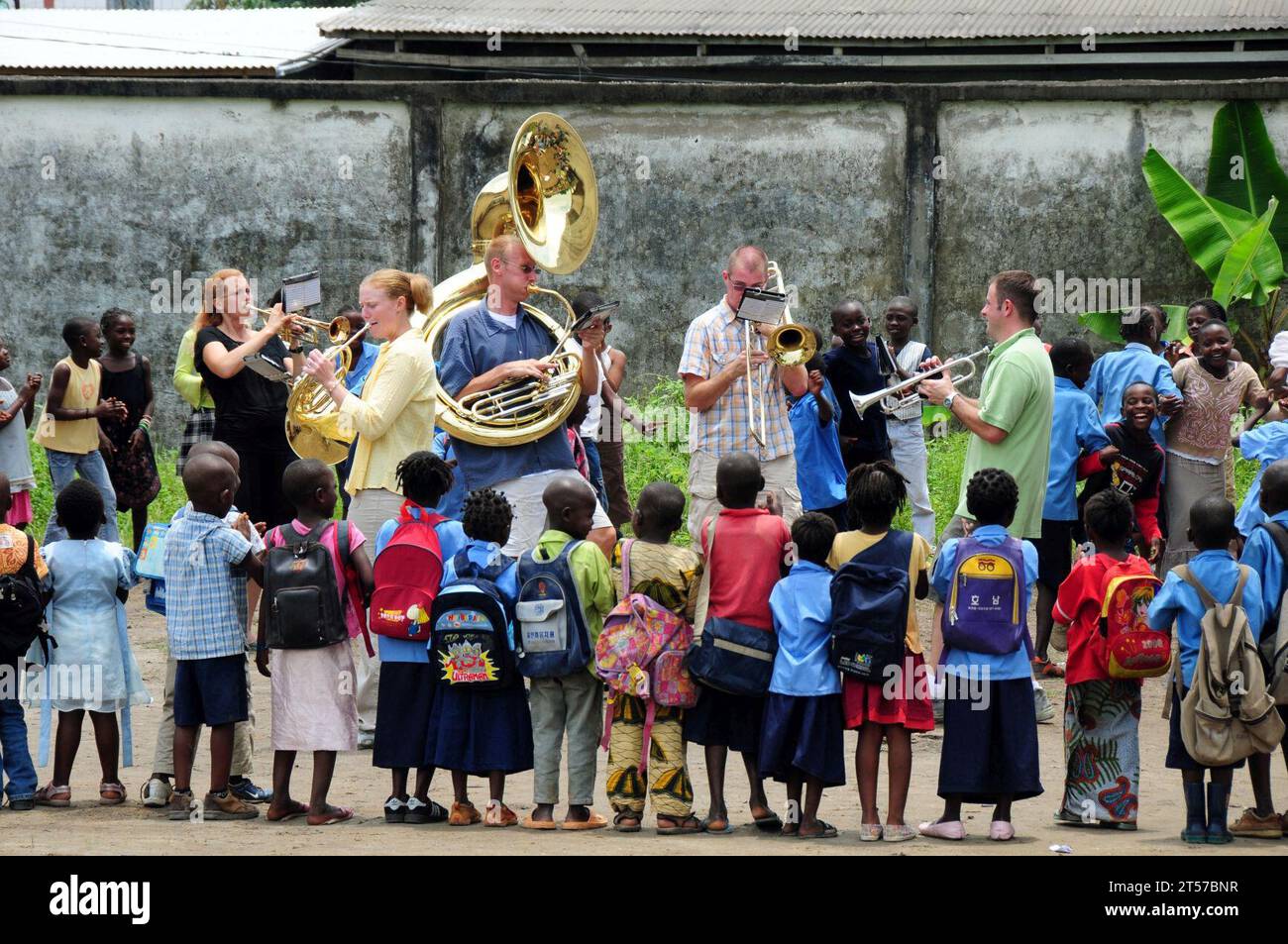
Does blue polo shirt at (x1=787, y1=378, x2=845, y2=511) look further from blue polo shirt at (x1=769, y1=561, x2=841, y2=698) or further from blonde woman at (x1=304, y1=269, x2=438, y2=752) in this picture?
blue polo shirt at (x1=769, y1=561, x2=841, y2=698)

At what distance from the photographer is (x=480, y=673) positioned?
652 cm

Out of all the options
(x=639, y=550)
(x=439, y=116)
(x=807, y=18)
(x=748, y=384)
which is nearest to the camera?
(x=639, y=550)

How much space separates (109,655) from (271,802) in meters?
0.87

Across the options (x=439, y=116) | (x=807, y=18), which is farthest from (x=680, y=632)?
(x=807, y=18)

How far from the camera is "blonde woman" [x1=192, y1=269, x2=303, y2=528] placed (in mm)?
9391

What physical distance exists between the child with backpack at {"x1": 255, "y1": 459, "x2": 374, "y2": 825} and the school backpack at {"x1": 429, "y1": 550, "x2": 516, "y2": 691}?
385 millimetres

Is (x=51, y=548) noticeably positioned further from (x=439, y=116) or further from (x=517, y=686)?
(x=439, y=116)

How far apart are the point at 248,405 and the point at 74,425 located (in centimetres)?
190

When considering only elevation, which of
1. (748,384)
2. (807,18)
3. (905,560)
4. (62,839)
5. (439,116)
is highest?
(807,18)

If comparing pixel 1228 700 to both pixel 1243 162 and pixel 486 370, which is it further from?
pixel 1243 162

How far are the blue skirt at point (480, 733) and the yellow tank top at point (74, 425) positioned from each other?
5.05 metres

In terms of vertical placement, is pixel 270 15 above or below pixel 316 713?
above

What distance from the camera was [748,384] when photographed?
8.38 meters

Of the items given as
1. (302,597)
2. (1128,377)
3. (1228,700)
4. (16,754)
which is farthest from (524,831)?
(1128,377)
